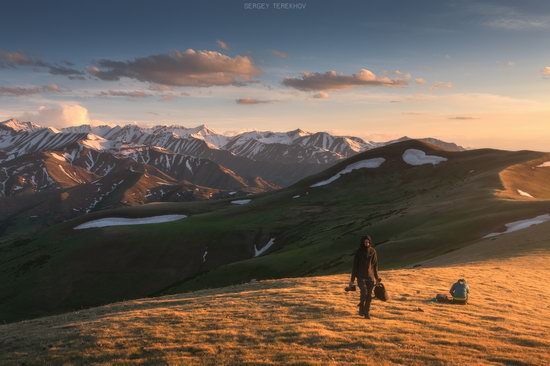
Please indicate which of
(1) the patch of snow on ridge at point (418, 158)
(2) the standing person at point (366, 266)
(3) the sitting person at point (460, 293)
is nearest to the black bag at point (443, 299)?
(3) the sitting person at point (460, 293)

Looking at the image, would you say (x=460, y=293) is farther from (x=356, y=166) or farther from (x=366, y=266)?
(x=356, y=166)

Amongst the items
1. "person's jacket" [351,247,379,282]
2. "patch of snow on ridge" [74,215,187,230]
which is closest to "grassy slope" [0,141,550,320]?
"patch of snow on ridge" [74,215,187,230]

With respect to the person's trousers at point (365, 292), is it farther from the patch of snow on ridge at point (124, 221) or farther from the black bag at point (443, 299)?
the patch of snow on ridge at point (124, 221)

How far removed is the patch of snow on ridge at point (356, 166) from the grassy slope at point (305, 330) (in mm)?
152514

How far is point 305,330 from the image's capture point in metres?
21.8

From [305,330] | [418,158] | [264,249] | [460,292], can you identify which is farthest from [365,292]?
[418,158]

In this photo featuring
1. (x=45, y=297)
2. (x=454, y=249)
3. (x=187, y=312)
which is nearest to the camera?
(x=187, y=312)

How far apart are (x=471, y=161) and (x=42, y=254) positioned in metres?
145

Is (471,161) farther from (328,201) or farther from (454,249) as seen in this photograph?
(454,249)

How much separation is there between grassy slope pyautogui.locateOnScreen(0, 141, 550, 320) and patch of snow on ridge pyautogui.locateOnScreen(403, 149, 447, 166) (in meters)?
4.08

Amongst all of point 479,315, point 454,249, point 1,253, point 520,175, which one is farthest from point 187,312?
point 1,253

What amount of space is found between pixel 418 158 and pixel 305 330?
176475 millimetres

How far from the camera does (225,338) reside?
69.8 ft

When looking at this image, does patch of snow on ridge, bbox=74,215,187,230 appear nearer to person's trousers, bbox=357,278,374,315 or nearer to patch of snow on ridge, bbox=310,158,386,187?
patch of snow on ridge, bbox=310,158,386,187
